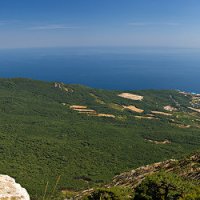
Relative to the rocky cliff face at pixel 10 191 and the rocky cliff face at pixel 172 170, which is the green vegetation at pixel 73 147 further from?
the rocky cliff face at pixel 10 191

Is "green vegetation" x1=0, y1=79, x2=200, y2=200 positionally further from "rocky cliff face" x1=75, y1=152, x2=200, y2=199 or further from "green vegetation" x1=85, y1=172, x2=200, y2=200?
"green vegetation" x1=85, y1=172, x2=200, y2=200

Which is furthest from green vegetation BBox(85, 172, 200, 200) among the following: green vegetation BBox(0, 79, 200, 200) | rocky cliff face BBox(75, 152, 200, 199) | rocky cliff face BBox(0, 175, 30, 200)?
green vegetation BBox(0, 79, 200, 200)

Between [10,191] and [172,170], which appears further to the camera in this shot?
[172,170]

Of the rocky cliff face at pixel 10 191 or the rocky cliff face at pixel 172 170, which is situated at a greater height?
the rocky cliff face at pixel 10 191

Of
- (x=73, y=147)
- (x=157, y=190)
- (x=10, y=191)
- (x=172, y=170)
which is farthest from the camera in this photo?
(x=73, y=147)

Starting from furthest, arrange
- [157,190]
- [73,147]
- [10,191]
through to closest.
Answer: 1. [73,147]
2. [157,190]
3. [10,191]

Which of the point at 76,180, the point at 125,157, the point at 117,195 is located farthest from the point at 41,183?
the point at 117,195

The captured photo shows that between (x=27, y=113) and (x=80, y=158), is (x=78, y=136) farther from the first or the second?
(x=27, y=113)

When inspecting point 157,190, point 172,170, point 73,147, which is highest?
point 157,190

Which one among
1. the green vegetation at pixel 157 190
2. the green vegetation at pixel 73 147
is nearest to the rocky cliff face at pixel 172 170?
the green vegetation at pixel 157 190

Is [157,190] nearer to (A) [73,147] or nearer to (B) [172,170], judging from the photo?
(B) [172,170]

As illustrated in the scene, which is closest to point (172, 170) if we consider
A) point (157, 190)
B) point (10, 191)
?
point (157, 190)
